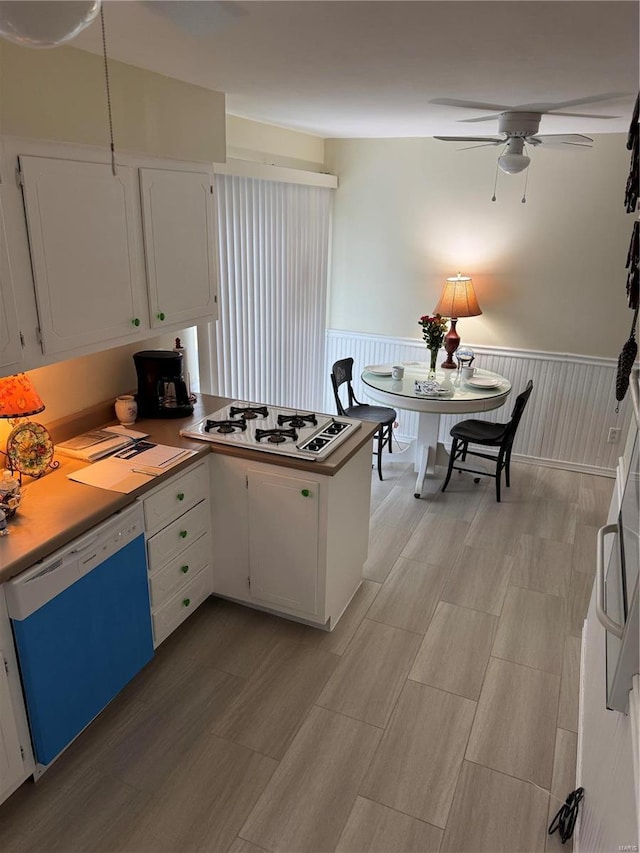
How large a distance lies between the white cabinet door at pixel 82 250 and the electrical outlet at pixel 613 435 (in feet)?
12.1

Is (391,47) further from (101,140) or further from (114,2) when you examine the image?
(101,140)

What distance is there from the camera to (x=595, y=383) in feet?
15.0

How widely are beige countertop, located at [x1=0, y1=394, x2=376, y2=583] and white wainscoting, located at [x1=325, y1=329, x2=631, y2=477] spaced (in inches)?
88.5

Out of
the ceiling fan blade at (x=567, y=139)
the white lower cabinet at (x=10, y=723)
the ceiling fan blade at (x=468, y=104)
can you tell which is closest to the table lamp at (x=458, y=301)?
the ceiling fan blade at (x=567, y=139)

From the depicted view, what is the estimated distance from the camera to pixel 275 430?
291cm

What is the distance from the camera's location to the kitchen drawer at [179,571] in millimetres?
2586

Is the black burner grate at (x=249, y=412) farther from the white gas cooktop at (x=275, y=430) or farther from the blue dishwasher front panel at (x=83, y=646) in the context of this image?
the blue dishwasher front panel at (x=83, y=646)

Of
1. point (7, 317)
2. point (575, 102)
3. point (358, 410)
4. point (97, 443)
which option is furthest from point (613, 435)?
point (7, 317)

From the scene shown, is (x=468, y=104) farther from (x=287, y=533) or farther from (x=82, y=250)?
(x=287, y=533)

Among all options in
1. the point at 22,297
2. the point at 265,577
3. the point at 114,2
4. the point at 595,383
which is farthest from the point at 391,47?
the point at 595,383

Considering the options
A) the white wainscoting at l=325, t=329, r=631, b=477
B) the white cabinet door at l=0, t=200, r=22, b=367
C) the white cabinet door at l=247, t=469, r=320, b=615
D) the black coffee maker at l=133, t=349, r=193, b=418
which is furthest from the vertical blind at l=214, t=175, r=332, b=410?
the white cabinet door at l=0, t=200, r=22, b=367

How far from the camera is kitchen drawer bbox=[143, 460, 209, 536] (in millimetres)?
2463

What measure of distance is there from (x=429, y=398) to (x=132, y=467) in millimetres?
2195

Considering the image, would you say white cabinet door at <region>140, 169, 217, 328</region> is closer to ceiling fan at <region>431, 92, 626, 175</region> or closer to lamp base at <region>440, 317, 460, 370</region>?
ceiling fan at <region>431, 92, 626, 175</region>
